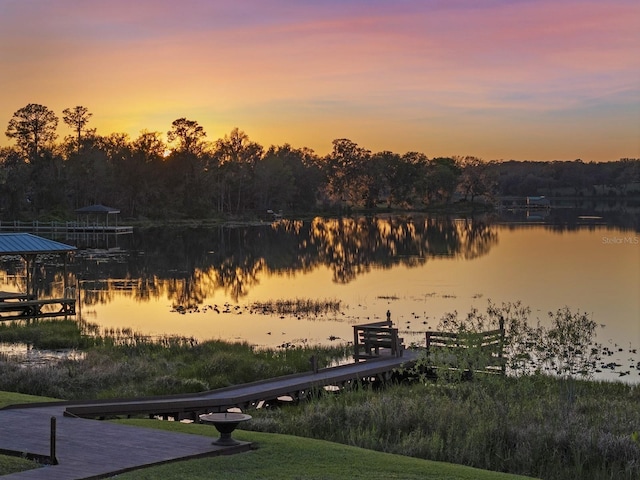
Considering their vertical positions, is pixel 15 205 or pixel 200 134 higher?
pixel 200 134

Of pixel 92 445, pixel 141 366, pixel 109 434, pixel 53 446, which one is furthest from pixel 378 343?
pixel 53 446

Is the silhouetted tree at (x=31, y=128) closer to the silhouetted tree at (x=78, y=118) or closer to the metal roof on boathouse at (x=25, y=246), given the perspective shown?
the silhouetted tree at (x=78, y=118)

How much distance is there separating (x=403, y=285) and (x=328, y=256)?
2114 centimetres

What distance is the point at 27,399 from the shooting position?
60.6ft

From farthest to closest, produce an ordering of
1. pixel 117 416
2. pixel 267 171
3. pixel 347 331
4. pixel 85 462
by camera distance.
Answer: pixel 267 171 → pixel 347 331 → pixel 117 416 → pixel 85 462

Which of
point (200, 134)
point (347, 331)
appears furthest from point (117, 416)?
point (200, 134)

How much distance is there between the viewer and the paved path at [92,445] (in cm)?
1225

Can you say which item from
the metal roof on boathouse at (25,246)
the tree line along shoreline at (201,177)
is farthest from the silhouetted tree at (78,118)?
the metal roof on boathouse at (25,246)

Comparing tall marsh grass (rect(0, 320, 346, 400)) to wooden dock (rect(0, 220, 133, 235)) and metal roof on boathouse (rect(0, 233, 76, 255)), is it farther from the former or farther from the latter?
wooden dock (rect(0, 220, 133, 235))

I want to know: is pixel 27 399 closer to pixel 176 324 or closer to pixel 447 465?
pixel 447 465

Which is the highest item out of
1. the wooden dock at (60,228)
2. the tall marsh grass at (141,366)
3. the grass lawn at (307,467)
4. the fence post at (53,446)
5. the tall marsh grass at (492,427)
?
the wooden dock at (60,228)

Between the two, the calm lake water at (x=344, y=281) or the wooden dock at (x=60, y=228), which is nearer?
the calm lake water at (x=344, y=281)

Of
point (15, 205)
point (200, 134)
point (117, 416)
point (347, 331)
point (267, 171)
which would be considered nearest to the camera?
point (117, 416)

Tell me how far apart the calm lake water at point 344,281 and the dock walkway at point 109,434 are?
11908mm
